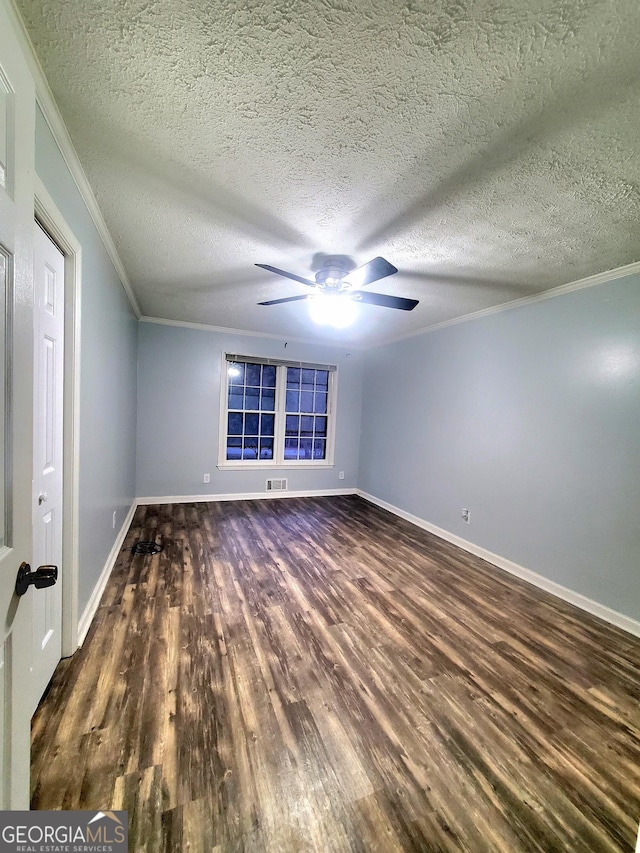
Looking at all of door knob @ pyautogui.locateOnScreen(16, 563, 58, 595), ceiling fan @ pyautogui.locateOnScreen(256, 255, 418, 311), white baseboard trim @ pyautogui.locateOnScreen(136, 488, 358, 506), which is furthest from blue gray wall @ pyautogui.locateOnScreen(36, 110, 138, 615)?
white baseboard trim @ pyautogui.locateOnScreen(136, 488, 358, 506)

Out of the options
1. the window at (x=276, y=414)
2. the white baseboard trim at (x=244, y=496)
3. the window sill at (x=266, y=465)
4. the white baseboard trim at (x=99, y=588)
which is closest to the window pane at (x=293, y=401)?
the window at (x=276, y=414)

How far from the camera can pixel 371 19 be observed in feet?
3.02

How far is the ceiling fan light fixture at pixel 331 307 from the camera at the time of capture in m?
2.58

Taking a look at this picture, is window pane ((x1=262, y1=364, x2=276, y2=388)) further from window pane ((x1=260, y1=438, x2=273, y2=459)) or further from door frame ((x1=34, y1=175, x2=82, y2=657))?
door frame ((x1=34, y1=175, x2=82, y2=657))

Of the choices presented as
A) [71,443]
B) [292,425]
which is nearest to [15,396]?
[71,443]

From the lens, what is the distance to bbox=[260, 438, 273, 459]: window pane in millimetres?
5145

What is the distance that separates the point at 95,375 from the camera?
2084 millimetres

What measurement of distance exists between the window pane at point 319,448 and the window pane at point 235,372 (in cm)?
155

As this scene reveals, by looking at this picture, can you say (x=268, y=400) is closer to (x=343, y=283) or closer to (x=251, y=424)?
(x=251, y=424)

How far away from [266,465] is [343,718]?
3.82 meters

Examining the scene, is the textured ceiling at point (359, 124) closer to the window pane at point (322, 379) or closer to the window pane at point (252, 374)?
the window pane at point (252, 374)

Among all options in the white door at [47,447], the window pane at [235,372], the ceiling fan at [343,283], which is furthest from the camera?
the window pane at [235,372]

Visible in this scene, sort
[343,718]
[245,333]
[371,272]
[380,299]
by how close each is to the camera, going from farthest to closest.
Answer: [245,333]
[380,299]
[371,272]
[343,718]

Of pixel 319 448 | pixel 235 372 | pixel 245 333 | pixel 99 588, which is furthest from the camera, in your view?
pixel 319 448
